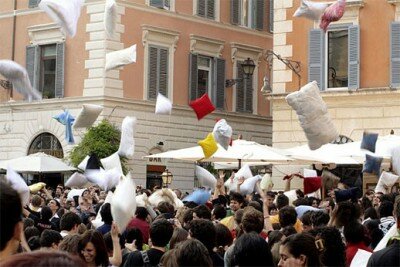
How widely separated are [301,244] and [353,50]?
1857 cm

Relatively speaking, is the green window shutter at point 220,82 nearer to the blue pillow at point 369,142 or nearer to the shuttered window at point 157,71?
the shuttered window at point 157,71

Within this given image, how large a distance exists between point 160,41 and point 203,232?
2275 centimetres

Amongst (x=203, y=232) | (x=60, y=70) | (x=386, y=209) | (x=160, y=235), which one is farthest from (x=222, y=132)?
(x=60, y=70)

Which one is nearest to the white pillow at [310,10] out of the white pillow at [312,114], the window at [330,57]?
the white pillow at [312,114]

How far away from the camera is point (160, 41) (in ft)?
97.1

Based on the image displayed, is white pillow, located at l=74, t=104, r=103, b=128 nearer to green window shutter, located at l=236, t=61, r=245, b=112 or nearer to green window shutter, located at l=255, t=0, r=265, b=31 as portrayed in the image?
green window shutter, located at l=236, t=61, r=245, b=112

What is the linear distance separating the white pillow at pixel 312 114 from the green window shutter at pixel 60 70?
63.3ft

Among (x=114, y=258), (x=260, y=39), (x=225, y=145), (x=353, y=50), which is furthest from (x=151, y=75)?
(x=114, y=258)

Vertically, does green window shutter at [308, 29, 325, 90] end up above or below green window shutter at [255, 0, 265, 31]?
below

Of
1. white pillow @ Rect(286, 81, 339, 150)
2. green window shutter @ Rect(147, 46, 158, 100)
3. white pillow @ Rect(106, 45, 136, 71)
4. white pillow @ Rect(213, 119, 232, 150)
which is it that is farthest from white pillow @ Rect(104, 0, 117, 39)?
green window shutter @ Rect(147, 46, 158, 100)

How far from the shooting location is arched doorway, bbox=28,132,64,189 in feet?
92.9

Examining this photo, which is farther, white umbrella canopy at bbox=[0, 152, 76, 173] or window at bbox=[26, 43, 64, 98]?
window at bbox=[26, 43, 64, 98]

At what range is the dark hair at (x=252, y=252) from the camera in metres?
5.60

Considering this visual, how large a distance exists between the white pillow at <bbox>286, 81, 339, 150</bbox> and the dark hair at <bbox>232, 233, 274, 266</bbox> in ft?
16.6
